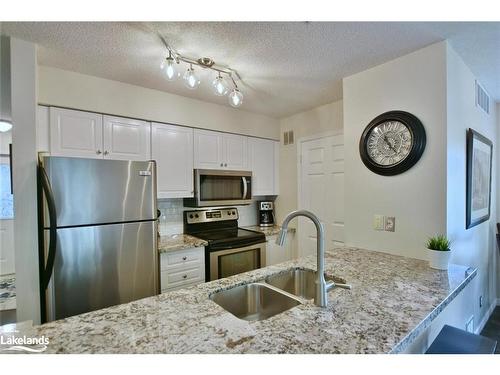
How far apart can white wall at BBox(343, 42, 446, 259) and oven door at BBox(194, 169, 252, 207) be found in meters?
1.27

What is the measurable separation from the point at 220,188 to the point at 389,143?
1773mm

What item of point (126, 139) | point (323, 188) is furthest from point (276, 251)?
point (126, 139)

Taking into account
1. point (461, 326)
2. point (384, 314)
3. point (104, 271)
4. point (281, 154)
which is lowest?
point (461, 326)

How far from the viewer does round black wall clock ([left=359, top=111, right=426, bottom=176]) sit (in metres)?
1.69

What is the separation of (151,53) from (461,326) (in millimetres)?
3131

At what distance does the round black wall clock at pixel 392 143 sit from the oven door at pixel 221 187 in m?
1.43

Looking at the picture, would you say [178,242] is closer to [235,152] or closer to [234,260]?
[234,260]

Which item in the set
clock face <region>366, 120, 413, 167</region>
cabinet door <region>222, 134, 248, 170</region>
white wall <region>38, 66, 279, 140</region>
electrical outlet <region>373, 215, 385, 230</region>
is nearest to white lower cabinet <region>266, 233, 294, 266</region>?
cabinet door <region>222, 134, 248, 170</region>

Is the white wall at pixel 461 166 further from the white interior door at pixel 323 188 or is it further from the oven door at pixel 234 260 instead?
the oven door at pixel 234 260

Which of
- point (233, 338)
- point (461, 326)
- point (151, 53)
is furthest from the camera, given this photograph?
point (461, 326)

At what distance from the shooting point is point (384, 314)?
0.93m

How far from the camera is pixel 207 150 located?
278cm
